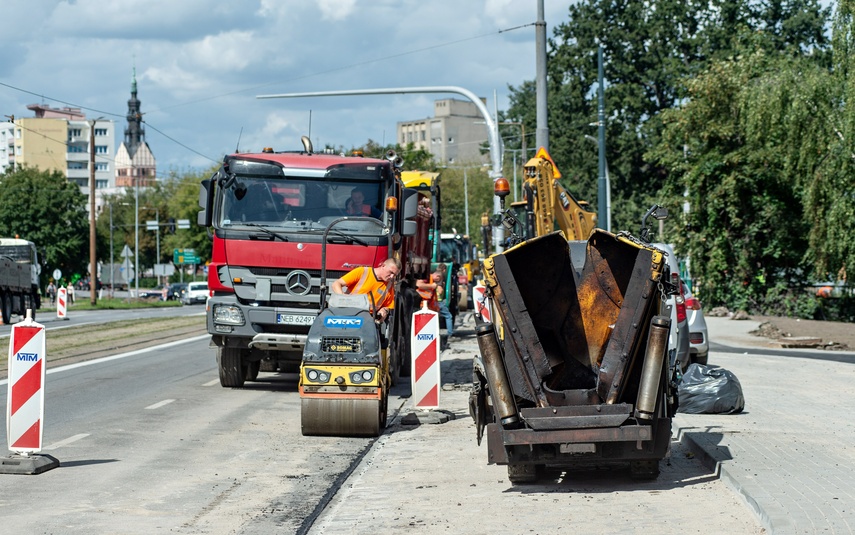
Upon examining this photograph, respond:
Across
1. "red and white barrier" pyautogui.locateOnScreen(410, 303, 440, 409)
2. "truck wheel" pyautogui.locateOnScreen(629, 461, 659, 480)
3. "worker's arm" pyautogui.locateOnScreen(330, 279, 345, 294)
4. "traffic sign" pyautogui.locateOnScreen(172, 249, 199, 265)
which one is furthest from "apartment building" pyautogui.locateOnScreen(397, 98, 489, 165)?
"truck wheel" pyautogui.locateOnScreen(629, 461, 659, 480)

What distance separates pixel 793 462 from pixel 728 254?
97.3 feet

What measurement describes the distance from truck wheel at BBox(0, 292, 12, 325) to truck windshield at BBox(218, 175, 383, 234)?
2608 centimetres

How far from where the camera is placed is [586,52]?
53.0 metres

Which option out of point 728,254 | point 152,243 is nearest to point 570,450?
point 728,254

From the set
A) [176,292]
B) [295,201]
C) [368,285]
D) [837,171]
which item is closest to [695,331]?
[368,285]

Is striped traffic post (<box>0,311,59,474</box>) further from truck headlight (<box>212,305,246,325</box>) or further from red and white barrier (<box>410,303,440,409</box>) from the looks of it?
truck headlight (<box>212,305,246,325</box>)

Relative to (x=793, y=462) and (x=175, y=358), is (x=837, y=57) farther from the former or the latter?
(x=793, y=462)

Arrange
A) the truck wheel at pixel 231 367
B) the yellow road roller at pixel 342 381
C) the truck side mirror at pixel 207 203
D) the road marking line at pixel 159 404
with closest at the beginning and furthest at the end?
the yellow road roller at pixel 342 381
the road marking line at pixel 159 404
the truck side mirror at pixel 207 203
the truck wheel at pixel 231 367

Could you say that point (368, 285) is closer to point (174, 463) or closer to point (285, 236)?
point (285, 236)

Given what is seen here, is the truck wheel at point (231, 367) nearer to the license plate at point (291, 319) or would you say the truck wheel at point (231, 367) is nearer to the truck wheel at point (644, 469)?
the license plate at point (291, 319)

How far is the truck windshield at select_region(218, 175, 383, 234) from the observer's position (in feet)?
51.2

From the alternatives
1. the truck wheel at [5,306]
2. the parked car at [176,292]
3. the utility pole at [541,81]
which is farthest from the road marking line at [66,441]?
the parked car at [176,292]

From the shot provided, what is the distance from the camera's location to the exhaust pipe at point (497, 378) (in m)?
8.68

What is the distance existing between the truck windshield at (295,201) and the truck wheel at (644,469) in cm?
729
